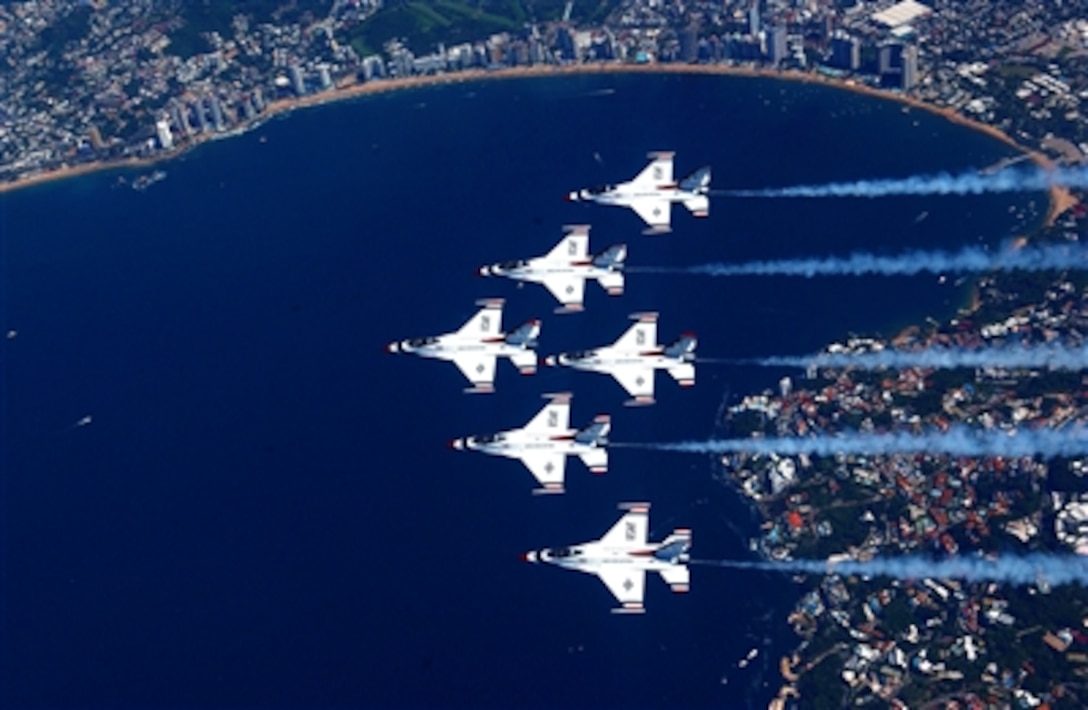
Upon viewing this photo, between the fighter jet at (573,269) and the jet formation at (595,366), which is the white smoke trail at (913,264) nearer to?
the jet formation at (595,366)

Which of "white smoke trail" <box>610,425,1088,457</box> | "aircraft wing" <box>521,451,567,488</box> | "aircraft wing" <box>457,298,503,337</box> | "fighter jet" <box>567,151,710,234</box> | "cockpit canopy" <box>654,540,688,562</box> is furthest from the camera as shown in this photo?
"fighter jet" <box>567,151,710,234</box>

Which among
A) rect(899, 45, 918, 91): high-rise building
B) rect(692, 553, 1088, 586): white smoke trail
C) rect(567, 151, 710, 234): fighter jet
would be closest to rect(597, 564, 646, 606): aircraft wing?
rect(692, 553, 1088, 586): white smoke trail

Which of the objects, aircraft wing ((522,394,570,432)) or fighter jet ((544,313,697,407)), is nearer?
fighter jet ((544,313,697,407))

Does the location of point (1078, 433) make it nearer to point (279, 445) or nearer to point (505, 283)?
point (505, 283)

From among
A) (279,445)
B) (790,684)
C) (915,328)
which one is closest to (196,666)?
(279,445)

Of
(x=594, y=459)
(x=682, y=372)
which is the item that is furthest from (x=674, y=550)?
(x=682, y=372)

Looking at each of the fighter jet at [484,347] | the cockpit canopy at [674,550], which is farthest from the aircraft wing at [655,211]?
the cockpit canopy at [674,550]

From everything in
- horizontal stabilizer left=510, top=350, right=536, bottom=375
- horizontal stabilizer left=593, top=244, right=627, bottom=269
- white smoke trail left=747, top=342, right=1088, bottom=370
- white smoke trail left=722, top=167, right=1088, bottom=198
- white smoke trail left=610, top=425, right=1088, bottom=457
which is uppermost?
horizontal stabilizer left=593, top=244, right=627, bottom=269

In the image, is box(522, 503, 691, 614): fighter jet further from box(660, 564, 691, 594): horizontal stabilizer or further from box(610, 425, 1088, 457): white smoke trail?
box(610, 425, 1088, 457): white smoke trail
